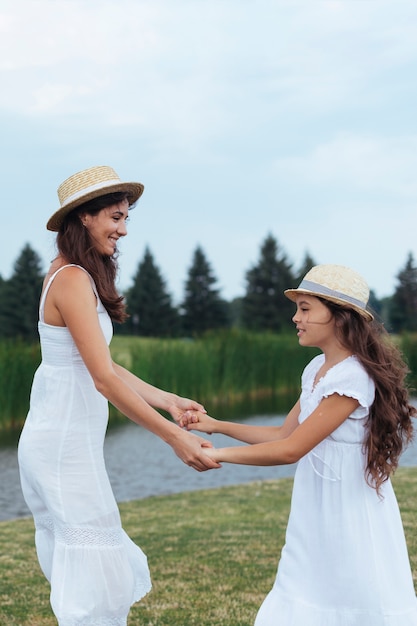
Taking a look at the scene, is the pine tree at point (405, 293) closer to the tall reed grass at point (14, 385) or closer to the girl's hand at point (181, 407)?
the tall reed grass at point (14, 385)

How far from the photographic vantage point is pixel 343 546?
2.90 m

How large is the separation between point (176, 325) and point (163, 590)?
134ft

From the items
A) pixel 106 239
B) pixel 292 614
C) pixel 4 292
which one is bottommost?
pixel 292 614

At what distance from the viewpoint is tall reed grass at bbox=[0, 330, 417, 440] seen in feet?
52.3

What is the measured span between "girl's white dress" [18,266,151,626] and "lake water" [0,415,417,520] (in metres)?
6.82

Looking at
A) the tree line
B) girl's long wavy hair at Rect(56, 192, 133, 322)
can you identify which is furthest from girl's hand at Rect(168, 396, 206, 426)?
the tree line

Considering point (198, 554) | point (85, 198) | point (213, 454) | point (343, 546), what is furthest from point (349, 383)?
point (198, 554)

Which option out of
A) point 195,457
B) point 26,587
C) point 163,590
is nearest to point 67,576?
point 195,457

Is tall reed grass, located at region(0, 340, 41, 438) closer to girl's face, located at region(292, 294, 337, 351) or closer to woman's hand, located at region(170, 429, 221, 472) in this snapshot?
woman's hand, located at region(170, 429, 221, 472)

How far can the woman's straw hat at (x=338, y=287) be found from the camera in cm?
301

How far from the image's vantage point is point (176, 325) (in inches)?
1813

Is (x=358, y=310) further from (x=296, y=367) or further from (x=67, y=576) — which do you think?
(x=296, y=367)

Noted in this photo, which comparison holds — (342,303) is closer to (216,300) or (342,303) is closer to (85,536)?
(85,536)

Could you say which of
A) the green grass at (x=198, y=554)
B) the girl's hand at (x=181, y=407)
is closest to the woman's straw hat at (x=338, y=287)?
the girl's hand at (x=181, y=407)
